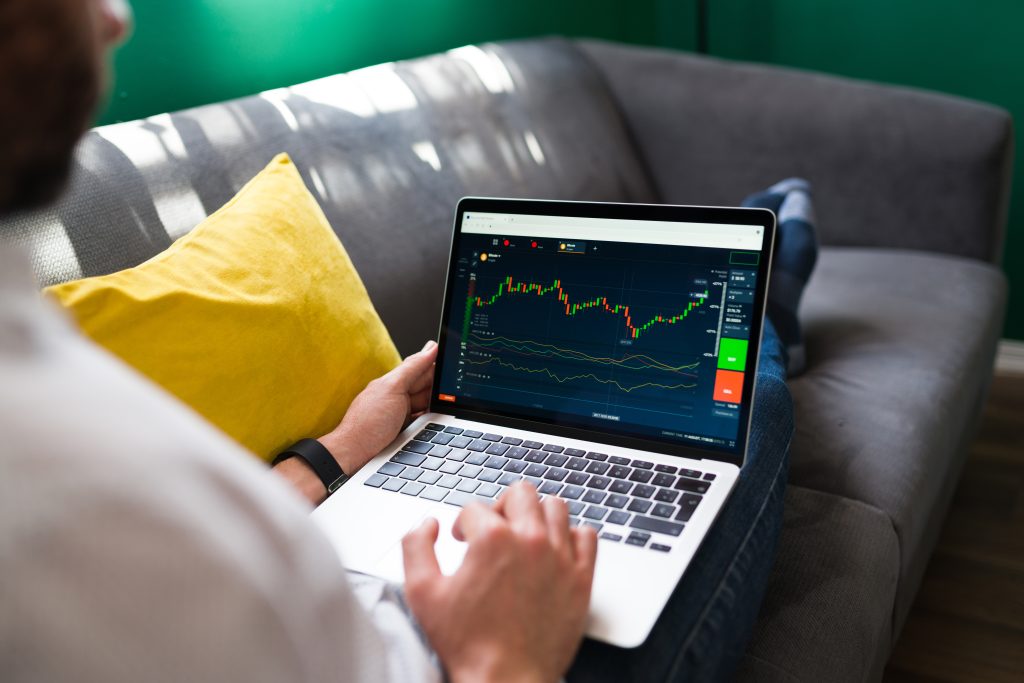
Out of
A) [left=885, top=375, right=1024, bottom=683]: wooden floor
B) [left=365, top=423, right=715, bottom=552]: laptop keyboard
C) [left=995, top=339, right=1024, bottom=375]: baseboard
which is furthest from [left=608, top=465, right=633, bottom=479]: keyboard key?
[left=995, top=339, right=1024, bottom=375]: baseboard

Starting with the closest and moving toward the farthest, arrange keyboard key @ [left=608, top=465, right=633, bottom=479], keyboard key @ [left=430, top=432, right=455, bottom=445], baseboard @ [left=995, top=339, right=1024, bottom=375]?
keyboard key @ [left=608, top=465, right=633, bottom=479] < keyboard key @ [left=430, top=432, right=455, bottom=445] < baseboard @ [left=995, top=339, right=1024, bottom=375]

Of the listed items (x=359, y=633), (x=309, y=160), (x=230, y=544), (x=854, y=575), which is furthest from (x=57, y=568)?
(x=309, y=160)

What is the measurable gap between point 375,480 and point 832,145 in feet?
4.64

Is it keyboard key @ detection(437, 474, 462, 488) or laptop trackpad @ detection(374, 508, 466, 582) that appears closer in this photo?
laptop trackpad @ detection(374, 508, 466, 582)

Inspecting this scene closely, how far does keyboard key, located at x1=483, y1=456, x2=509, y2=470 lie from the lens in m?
0.96

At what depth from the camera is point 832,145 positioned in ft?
6.49

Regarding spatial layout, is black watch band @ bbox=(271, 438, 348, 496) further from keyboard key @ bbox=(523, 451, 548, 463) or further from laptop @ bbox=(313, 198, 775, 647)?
keyboard key @ bbox=(523, 451, 548, 463)

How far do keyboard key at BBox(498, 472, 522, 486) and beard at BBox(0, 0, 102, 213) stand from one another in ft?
1.74

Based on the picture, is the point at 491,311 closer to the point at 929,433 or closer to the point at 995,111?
the point at 929,433

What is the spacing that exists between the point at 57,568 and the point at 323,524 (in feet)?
1.49

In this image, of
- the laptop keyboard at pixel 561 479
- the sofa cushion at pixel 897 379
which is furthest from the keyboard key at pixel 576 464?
the sofa cushion at pixel 897 379

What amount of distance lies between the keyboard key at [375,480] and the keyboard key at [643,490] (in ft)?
0.85

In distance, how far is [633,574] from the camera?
78 cm

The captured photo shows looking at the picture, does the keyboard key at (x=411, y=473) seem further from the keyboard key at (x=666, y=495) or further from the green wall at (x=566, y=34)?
the green wall at (x=566, y=34)
